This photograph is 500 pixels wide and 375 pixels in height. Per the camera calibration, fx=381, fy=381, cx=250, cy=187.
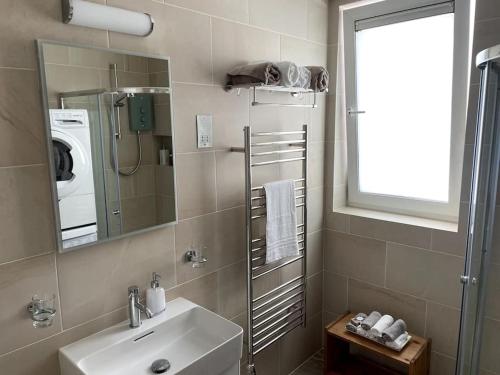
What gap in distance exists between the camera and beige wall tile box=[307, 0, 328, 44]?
7.53 ft

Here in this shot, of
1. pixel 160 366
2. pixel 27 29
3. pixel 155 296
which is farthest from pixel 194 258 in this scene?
pixel 27 29

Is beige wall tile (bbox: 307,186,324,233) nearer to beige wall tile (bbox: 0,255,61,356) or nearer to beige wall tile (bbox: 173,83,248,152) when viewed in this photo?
beige wall tile (bbox: 173,83,248,152)

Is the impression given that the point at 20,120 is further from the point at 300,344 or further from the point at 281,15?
the point at 300,344

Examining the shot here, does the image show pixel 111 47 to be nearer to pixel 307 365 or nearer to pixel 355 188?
pixel 355 188

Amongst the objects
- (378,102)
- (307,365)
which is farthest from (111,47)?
(307,365)

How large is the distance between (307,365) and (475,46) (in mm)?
2170

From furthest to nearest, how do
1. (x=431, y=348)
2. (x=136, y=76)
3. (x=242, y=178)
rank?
(x=431, y=348)
(x=242, y=178)
(x=136, y=76)

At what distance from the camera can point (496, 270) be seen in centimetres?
157

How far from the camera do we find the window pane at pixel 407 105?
2.16 m

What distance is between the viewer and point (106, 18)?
132cm

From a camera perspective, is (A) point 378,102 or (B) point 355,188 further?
(B) point 355,188

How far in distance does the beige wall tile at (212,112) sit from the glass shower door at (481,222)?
3.45 ft

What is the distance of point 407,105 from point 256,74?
1091 mm

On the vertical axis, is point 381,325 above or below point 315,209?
below
